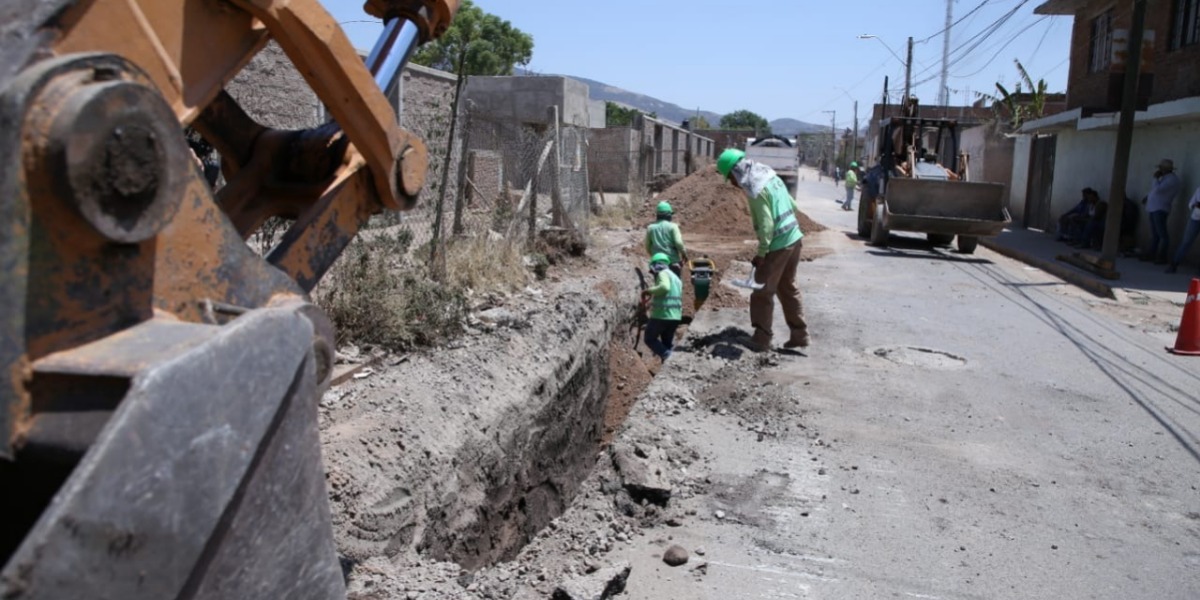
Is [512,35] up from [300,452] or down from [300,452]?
up

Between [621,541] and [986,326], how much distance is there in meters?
6.58

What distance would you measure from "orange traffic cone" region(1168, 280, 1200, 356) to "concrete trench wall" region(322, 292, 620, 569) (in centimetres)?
558

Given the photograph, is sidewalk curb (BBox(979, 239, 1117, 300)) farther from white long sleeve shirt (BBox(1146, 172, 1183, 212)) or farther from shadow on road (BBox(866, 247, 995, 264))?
white long sleeve shirt (BBox(1146, 172, 1183, 212))

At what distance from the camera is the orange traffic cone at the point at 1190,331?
898 cm

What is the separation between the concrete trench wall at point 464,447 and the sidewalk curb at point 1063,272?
8.54 m

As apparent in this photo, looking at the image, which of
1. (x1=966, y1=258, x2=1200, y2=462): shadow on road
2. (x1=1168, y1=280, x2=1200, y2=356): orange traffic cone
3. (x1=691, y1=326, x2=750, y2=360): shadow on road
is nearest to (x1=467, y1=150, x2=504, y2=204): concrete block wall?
(x1=691, y1=326, x2=750, y2=360): shadow on road

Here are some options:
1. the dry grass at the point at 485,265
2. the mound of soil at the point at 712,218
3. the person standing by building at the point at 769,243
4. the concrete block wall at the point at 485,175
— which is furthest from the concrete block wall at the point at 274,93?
the mound of soil at the point at 712,218

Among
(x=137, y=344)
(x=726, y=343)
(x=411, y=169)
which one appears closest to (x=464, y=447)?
(x=411, y=169)

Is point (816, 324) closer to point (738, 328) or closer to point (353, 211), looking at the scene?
point (738, 328)

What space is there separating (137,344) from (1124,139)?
53.0ft

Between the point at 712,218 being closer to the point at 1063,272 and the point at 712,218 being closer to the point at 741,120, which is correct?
the point at 1063,272

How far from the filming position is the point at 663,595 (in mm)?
3957

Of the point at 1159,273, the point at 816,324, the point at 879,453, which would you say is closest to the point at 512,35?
the point at 1159,273

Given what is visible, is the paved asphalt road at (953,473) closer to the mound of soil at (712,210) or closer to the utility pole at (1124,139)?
the utility pole at (1124,139)
